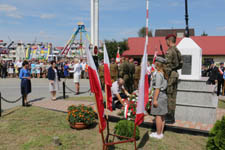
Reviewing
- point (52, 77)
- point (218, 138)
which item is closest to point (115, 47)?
point (52, 77)

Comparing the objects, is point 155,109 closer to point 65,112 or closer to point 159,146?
point 159,146

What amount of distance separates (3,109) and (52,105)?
186 centimetres

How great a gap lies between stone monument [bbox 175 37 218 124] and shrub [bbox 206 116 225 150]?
8.09 feet

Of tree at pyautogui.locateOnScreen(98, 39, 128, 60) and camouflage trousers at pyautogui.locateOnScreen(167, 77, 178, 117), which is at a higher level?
tree at pyautogui.locateOnScreen(98, 39, 128, 60)

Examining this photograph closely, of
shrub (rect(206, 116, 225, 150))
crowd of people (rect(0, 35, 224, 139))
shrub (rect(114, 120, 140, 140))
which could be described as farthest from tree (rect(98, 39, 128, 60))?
shrub (rect(206, 116, 225, 150))

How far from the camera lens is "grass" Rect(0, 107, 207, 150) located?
4574 mm

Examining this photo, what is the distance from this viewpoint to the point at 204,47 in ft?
102

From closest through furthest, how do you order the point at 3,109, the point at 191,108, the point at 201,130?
the point at 201,130
the point at 191,108
the point at 3,109

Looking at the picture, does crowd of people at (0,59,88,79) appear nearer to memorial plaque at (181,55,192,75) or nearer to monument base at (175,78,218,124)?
memorial plaque at (181,55,192,75)

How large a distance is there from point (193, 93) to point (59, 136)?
3.91 meters

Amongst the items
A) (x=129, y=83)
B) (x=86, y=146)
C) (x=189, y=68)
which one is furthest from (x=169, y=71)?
(x=129, y=83)

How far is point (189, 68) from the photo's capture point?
6.14m

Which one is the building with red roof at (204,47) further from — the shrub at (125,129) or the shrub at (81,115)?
the shrub at (125,129)

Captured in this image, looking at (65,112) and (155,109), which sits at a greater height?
(155,109)
